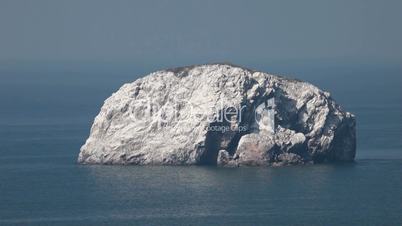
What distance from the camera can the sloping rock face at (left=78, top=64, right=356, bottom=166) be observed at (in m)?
113

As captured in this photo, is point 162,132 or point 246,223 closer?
point 246,223

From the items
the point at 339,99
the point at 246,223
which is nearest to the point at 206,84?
the point at 246,223

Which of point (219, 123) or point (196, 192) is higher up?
point (219, 123)

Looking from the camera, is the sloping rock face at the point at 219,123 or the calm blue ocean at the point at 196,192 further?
the sloping rock face at the point at 219,123

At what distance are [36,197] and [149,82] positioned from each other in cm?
1427

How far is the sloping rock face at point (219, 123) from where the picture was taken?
4441 inches

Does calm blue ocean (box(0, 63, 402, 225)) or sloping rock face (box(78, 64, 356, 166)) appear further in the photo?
sloping rock face (box(78, 64, 356, 166))

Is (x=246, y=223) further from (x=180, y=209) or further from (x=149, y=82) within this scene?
(x=149, y=82)

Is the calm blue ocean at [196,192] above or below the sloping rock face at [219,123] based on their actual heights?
below

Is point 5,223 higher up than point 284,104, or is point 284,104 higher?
point 284,104

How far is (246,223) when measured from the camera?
9569 cm

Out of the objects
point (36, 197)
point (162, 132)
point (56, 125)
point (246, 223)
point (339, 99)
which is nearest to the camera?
point (246, 223)

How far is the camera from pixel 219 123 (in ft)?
371

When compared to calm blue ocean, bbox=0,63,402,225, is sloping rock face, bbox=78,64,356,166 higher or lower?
higher
